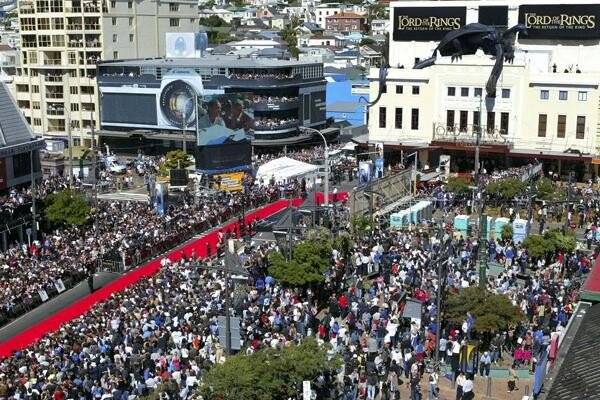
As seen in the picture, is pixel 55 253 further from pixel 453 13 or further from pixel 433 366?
pixel 453 13

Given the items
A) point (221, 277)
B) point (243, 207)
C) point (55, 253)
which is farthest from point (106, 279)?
point (243, 207)

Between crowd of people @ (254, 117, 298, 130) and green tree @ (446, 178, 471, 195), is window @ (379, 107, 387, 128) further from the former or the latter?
green tree @ (446, 178, 471, 195)

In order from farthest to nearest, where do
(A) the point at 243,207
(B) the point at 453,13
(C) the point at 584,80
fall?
(B) the point at 453,13, (C) the point at 584,80, (A) the point at 243,207

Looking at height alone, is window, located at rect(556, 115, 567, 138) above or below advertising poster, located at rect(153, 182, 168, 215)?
above

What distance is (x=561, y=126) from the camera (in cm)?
5962

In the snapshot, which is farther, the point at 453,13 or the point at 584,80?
the point at 453,13

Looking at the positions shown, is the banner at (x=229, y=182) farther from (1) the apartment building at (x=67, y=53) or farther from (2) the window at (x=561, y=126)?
(1) the apartment building at (x=67, y=53)

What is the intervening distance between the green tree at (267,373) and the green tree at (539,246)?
1663 centimetres

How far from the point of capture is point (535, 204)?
48.5 meters

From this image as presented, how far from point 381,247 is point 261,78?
1505 inches

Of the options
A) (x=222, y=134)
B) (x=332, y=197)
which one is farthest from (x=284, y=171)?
(x=332, y=197)

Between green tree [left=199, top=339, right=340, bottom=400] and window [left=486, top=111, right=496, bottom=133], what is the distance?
41858mm

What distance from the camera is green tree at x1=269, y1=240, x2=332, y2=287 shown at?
32500 mm

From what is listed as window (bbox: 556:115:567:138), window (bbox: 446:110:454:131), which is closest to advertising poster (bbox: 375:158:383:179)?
window (bbox: 446:110:454:131)
